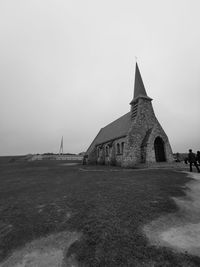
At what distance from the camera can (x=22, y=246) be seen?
3.57 meters

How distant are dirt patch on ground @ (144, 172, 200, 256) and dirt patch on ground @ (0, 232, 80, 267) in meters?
2.03

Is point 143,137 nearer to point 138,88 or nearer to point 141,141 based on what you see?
point 141,141

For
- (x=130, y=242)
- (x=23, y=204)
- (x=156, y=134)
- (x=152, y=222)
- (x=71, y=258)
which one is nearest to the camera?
(x=71, y=258)

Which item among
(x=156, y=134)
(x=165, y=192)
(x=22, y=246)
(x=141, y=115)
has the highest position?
(x=141, y=115)

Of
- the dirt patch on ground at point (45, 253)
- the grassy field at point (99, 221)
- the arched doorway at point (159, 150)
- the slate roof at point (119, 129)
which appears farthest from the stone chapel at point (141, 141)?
the dirt patch on ground at point (45, 253)

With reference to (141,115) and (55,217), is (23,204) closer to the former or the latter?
(55,217)

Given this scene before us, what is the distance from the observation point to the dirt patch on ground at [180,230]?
338 cm

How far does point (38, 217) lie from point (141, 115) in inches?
779

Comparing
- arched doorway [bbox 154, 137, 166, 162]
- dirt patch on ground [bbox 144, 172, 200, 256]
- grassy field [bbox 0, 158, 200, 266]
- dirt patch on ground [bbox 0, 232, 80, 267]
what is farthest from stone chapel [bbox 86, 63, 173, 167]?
dirt patch on ground [bbox 0, 232, 80, 267]

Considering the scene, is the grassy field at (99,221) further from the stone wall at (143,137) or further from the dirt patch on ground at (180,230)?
the stone wall at (143,137)

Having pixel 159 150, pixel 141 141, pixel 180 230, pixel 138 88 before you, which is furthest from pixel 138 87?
pixel 180 230

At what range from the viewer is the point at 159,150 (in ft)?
70.9

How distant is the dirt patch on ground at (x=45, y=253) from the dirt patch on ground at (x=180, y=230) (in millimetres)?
2034

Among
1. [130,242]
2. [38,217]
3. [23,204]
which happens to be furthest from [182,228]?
[23,204]
